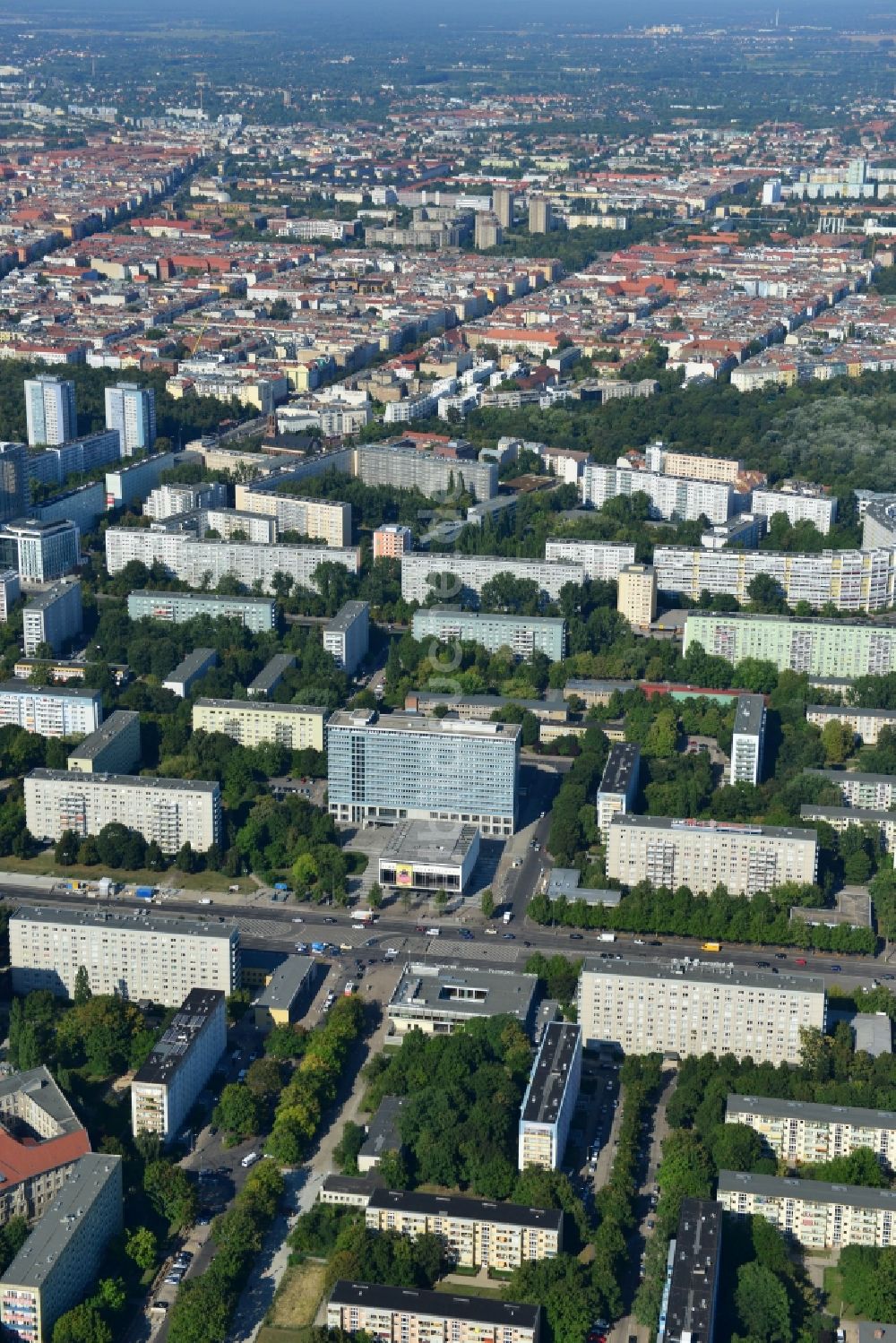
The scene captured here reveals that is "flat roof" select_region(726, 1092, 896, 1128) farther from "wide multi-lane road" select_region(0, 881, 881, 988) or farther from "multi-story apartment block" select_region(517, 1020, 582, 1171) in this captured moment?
"wide multi-lane road" select_region(0, 881, 881, 988)

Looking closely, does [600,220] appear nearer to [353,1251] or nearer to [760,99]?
[760,99]

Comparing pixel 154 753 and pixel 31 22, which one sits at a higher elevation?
pixel 31 22

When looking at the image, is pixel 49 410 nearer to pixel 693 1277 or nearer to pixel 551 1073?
pixel 551 1073

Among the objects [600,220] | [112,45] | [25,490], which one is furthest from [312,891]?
[112,45]

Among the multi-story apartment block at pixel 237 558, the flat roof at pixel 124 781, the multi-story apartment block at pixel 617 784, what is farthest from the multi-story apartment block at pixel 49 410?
the multi-story apartment block at pixel 617 784

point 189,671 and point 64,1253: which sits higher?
point 189,671

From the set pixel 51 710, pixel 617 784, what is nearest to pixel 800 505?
pixel 617 784

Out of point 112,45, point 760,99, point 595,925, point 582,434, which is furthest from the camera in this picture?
point 112,45

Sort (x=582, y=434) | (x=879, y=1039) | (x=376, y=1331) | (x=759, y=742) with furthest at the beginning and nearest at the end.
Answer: (x=582, y=434)
(x=759, y=742)
(x=879, y=1039)
(x=376, y=1331)
